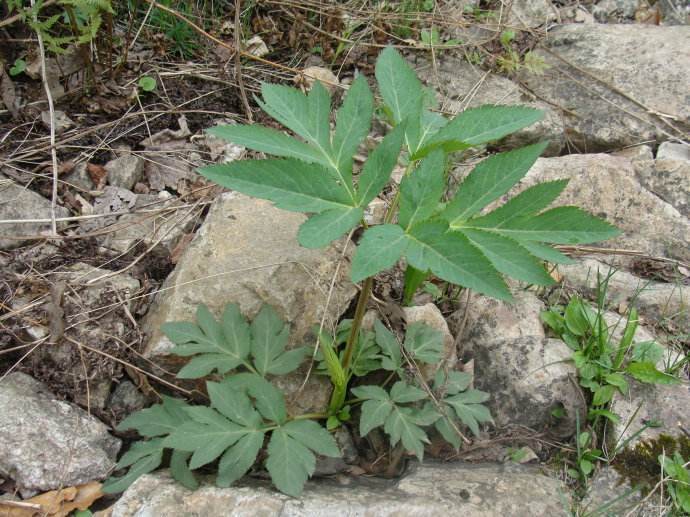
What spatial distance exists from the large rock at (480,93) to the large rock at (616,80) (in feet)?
0.35

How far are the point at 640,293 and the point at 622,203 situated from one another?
0.55 m

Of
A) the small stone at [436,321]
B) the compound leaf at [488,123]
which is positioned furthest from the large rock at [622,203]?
the compound leaf at [488,123]

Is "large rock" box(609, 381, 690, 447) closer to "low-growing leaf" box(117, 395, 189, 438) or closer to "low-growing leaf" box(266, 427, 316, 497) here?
"low-growing leaf" box(266, 427, 316, 497)

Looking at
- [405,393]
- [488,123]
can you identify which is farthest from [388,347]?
[488,123]

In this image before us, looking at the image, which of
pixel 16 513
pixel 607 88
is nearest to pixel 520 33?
pixel 607 88

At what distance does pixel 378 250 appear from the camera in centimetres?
149

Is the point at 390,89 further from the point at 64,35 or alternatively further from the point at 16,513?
the point at 64,35

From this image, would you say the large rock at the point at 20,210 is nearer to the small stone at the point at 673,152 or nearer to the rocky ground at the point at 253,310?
the rocky ground at the point at 253,310

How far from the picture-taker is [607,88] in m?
3.64

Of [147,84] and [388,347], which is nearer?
[388,347]

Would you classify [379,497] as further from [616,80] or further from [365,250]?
[616,80]

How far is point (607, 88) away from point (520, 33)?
712 mm

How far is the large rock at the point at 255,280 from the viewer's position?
2236 millimetres

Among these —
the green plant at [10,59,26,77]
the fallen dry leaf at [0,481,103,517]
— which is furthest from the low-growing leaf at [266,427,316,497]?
the green plant at [10,59,26,77]
